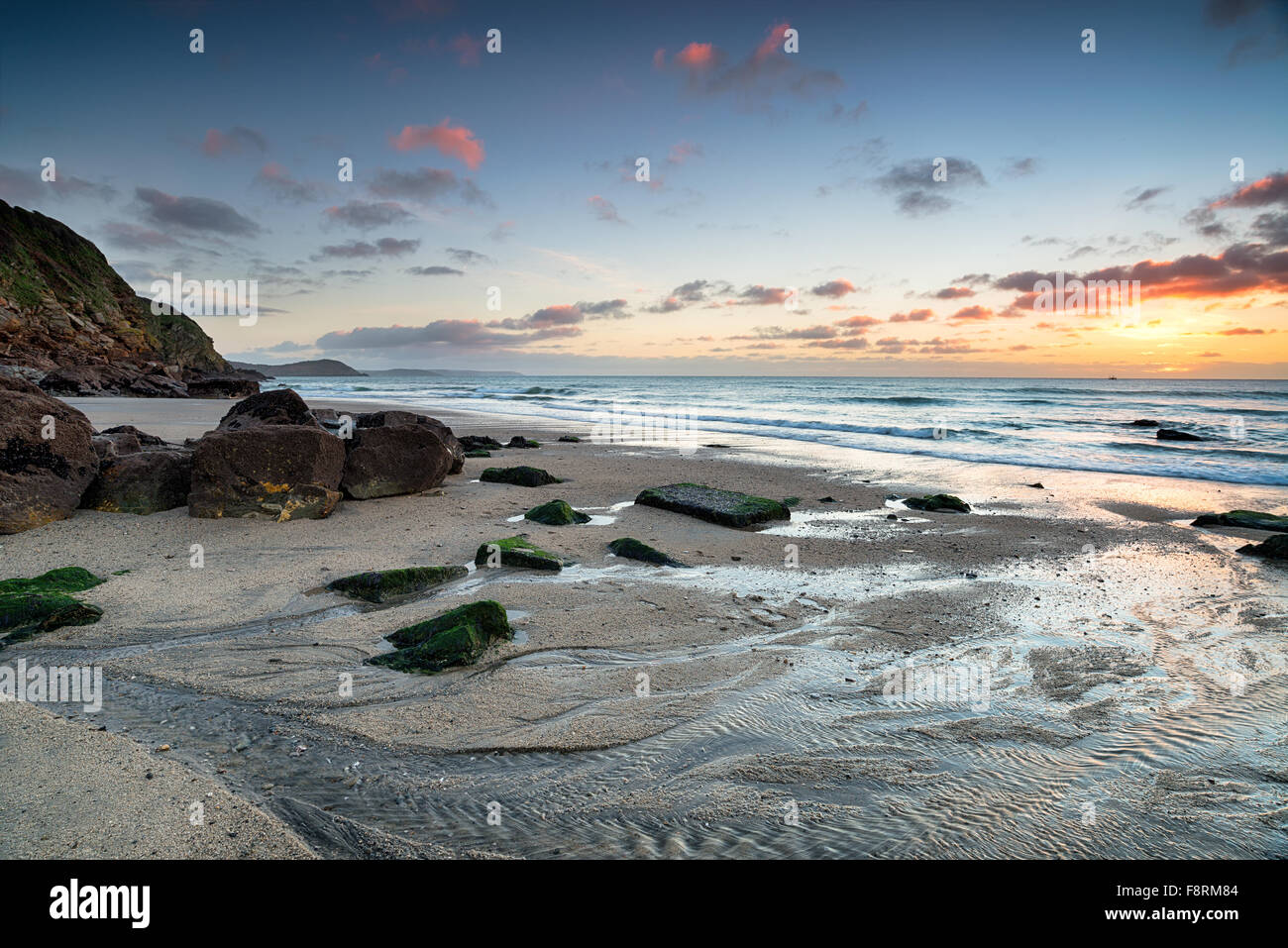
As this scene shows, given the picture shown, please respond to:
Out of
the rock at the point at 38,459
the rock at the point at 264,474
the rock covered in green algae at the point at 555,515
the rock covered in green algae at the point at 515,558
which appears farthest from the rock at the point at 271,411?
the rock covered in green algae at the point at 515,558

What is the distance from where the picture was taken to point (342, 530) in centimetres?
632

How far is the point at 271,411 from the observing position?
9398 millimetres

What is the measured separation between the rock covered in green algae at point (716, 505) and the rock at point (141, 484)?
5.02 meters

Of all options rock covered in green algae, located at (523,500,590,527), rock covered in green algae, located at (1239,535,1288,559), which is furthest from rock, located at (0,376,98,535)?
rock covered in green algae, located at (1239,535,1288,559)

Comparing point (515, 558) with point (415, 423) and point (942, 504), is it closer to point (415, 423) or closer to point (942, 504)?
point (415, 423)

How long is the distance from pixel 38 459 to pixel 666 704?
6444mm

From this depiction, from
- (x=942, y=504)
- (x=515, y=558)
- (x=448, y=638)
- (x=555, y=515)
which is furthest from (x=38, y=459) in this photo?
(x=942, y=504)

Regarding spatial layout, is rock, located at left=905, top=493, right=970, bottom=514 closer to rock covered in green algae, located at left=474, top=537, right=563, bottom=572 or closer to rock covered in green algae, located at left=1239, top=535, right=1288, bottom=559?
rock covered in green algae, located at left=1239, top=535, right=1288, bottom=559

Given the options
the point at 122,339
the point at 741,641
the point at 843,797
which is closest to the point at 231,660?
the point at 741,641

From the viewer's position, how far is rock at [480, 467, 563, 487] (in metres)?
9.36

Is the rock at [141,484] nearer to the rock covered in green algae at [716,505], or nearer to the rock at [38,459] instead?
the rock at [38,459]

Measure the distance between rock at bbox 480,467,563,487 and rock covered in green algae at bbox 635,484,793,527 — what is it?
178 centimetres
